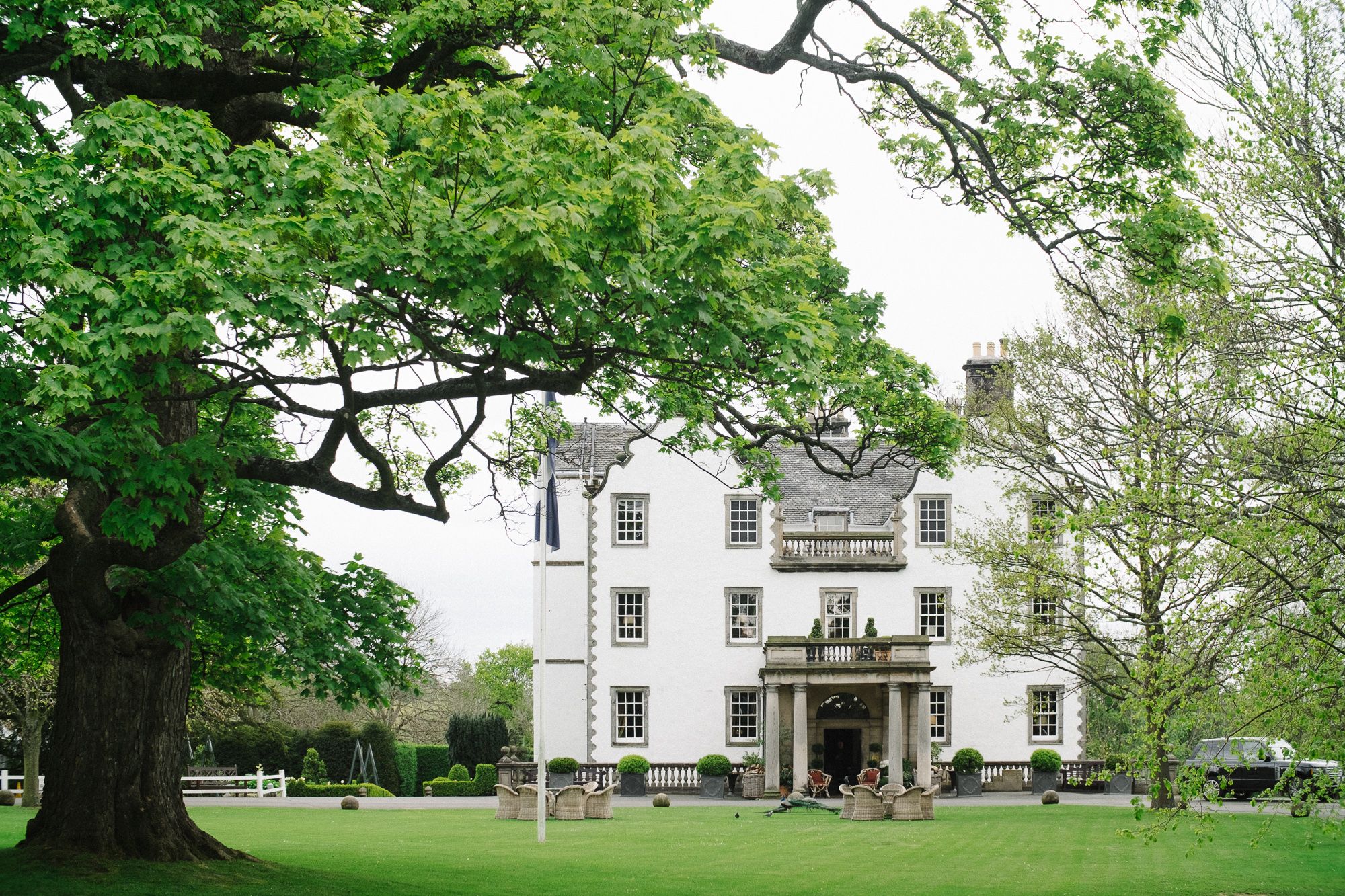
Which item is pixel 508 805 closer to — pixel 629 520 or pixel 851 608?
pixel 629 520

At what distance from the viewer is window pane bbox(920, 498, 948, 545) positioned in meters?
43.8

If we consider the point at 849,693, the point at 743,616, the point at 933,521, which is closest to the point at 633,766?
the point at 743,616

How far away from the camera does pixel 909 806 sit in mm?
29281

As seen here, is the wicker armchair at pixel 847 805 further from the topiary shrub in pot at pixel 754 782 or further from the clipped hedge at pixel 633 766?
the clipped hedge at pixel 633 766

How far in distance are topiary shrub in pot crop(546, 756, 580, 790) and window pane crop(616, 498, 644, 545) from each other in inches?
294

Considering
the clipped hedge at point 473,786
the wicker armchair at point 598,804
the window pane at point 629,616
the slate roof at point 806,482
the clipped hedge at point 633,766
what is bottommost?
the clipped hedge at point 473,786

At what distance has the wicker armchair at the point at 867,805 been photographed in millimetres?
29406

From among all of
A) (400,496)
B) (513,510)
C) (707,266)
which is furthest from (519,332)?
(513,510)

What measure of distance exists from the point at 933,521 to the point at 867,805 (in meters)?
16.0

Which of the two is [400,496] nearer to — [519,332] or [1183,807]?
[519,332]

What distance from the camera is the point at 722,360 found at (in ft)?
37.8

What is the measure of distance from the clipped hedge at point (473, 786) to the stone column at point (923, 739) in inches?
579

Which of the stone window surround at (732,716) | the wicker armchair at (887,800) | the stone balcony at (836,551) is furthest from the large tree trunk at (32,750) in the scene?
the stone balcony at (836,551)

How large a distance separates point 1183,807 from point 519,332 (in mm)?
7926
